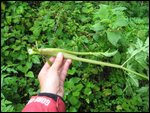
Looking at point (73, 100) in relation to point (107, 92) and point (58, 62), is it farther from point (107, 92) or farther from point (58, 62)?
point (58, 62)

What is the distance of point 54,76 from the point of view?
2049 millimetres

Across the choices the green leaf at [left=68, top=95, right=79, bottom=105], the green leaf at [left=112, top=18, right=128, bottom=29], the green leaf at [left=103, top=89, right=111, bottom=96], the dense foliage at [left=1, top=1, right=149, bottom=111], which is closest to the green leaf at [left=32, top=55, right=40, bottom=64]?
the dense foliage at [left=1, top=1, right=149, bottom=111]

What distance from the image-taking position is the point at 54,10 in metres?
3.57

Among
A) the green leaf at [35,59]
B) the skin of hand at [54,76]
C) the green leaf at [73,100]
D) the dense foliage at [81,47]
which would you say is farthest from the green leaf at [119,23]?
the green leaf at [35,59]

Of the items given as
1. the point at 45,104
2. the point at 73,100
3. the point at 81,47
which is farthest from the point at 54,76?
the point at 81,47

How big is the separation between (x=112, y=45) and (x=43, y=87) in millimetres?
949

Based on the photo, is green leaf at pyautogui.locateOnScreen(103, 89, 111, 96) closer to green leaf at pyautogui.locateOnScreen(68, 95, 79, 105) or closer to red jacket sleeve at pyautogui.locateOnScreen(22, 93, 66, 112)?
green leaf at pyautogui.locateOnScreen(68, 95, 79, 105)

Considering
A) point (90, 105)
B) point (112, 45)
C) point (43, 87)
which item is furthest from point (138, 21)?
point (43, 87)

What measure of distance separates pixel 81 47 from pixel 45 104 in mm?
1223

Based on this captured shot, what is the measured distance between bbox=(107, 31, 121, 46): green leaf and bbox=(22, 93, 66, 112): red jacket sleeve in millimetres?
815

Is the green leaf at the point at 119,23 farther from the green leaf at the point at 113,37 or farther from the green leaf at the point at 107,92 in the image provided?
the green leaf at the point at 107,92

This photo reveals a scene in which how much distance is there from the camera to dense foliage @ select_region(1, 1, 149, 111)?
2.64 metres

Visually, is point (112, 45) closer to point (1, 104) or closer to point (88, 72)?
point (88, 72)

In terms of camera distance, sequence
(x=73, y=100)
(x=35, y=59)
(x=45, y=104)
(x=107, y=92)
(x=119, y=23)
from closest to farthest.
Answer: (x=45, y=104), (x=119, y=23), (x=73, y=100), (x=107, y=92), (x=35, y=59)
